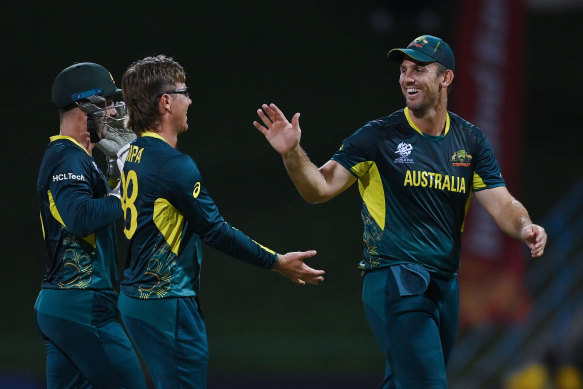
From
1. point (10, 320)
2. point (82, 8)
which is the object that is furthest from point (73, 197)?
point (82, 8)

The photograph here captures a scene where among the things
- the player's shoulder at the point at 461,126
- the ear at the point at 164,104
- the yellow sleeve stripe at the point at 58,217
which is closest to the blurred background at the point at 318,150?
the yellow sleeve stripe at the point at 58,217

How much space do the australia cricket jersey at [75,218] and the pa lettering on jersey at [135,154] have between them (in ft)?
0.79

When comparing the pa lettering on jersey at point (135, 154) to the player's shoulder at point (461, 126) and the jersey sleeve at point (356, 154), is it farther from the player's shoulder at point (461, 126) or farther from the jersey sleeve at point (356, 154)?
the player's shoulder at point (461, 126)

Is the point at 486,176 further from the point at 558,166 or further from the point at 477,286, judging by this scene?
the point at 558,166

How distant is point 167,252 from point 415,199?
3.81 ft

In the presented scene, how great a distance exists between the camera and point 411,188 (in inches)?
147

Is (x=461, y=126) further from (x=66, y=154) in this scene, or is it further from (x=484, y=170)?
(x=66, y=154)

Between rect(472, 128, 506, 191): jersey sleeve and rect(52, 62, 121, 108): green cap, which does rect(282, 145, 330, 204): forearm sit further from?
rect(52, 62, 121, 108): green cap

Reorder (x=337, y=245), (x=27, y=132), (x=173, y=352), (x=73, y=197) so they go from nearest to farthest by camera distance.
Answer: (x=173, y=352)
(x=73, y=197)
(x=337, y=245)
(x=27, y=132)

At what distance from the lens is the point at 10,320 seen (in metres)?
9.52

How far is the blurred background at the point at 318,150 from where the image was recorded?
340 inches

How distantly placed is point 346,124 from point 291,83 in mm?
992

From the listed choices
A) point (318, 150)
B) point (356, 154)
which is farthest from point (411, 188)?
point (318, 150)

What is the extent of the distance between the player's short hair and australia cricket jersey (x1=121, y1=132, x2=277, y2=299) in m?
0.14
